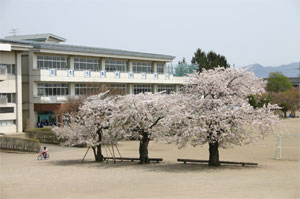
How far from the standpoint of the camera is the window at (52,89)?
50.8m

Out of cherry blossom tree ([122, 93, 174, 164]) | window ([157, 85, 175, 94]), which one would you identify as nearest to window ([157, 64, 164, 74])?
window ([157, 85, 175, 94])

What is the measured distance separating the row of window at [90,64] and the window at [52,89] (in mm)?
2173

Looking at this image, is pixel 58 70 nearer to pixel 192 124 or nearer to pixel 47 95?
pixel 47 95

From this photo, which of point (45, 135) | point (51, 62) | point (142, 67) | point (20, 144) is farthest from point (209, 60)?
point (20, 144)

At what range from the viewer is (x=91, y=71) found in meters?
54.9

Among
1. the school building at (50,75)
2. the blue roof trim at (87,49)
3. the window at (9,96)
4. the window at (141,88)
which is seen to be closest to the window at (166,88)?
the window at (141,88)

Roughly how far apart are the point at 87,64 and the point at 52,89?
6871 mm

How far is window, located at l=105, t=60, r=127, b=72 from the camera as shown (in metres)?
59.3

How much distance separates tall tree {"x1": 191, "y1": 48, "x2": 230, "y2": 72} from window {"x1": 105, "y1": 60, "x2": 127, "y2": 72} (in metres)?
22.6

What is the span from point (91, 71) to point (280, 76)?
69.9 metres

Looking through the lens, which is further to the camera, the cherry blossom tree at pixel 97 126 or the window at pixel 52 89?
the window at pixel 52 89

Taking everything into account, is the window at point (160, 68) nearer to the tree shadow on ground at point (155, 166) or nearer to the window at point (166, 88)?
the window at point (166, 88)

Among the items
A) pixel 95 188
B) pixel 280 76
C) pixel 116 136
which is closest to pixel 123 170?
pixel 116 136

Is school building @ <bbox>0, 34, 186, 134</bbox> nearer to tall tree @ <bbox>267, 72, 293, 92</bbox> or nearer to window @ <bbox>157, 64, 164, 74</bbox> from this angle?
window @ <bbox>157, 64, 164, 74</bbox>
